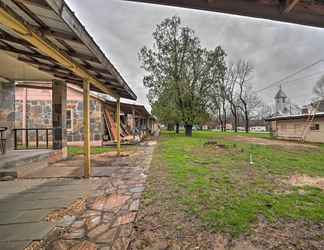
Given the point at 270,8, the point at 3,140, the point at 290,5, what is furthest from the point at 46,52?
the point at 3,140

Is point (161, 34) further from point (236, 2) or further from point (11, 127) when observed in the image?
point (236, 2)

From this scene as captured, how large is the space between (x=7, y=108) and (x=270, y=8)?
7844 millimetres

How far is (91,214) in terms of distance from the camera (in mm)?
2627

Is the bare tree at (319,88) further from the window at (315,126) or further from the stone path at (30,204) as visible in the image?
the stone path at (30,204)

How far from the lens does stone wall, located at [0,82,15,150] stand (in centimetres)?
606

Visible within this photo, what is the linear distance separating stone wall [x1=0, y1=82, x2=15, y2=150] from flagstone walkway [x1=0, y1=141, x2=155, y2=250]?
2.99 meters

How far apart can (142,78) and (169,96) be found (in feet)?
13.8

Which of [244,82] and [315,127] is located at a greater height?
[244,82]

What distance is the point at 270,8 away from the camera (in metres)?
1.92

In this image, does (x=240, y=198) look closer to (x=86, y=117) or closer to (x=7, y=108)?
(x=86, y=117)

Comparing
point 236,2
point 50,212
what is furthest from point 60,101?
point 236,2

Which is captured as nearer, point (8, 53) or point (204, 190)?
point (204, 190)

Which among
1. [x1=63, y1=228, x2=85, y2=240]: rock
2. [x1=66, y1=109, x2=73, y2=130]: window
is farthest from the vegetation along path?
[x1=66, y1=109, x2=73, y2=130]: window

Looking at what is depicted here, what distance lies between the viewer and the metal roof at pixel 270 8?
1.81 meters
